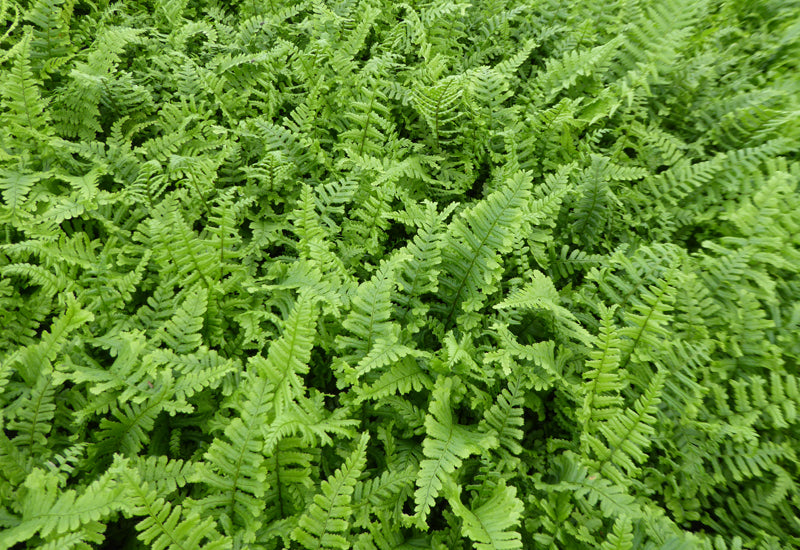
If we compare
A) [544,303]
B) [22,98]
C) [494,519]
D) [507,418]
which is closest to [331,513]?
[494,519]

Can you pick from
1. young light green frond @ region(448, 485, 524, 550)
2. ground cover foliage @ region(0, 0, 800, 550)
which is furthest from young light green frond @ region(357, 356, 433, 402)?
young light green frond @ region(448, 485, 524, 550)

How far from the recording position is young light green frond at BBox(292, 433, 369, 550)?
5.66ft

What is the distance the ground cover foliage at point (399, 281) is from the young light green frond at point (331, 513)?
0.02 metres

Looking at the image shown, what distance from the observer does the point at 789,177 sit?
2705 millimetres

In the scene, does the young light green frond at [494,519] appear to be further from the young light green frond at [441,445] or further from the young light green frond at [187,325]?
the young light green frond at [187,325]

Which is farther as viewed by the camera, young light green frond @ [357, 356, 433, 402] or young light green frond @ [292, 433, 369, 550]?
young light green frond @ [357, 356, 433, 402]

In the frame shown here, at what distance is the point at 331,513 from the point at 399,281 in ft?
3.48

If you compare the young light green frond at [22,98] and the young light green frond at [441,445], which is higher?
the young light green frond at [22,98]

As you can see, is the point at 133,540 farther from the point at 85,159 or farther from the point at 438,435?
the point at 85,159

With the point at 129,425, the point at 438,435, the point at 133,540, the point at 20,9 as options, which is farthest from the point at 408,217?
the point at 20,9

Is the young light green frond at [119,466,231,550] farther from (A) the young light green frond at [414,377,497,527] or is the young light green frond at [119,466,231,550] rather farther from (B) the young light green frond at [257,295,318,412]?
(A) the young light green frond at [414,377,497,527]

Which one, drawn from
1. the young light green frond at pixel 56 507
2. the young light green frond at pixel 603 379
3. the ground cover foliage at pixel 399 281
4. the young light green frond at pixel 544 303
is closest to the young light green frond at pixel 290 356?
the ground cover foliage at pixel 399 281

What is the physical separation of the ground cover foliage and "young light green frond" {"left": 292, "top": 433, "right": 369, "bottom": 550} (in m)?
0.02

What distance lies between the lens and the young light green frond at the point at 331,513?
1726 millimetres
